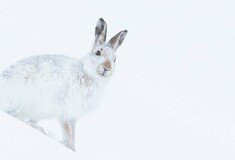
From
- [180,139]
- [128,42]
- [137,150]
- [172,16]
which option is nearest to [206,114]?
[180,139]

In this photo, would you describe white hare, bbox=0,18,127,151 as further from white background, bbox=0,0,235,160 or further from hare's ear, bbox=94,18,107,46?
white background, bbox=0,0,235,160

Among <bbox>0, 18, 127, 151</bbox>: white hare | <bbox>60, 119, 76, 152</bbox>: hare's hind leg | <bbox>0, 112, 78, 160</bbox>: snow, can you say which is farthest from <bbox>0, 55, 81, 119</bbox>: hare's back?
<bbox>0, 112, 78, 160</bbox>: snow

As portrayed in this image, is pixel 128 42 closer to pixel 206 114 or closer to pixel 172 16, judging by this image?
pixel 172 16

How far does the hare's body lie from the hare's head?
0.28 feet

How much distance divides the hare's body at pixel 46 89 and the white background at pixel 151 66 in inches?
29.4

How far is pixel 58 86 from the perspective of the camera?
572 cm

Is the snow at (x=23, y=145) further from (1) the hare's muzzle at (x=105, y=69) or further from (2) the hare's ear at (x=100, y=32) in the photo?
(2) the hare's ear at (x=100, y=32)

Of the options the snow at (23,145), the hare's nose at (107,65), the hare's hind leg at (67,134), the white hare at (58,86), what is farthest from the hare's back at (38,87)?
the snow at (23,145)

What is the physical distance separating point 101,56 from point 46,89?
52 centimetres

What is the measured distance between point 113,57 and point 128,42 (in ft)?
21.7

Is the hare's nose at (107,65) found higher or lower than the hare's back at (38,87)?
higher

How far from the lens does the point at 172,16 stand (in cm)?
1422

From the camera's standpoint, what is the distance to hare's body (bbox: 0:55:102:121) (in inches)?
219

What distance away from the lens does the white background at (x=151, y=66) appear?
26.3 feet
